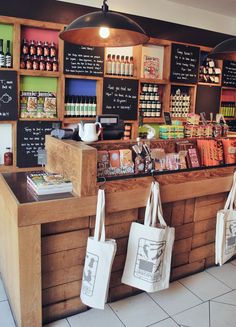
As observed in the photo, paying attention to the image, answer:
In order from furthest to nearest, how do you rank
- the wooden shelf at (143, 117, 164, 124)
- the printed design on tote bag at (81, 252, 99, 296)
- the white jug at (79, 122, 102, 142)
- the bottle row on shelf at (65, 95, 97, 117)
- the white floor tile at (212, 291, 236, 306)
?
the wooden shelf at (143, 117, 164, 124) → the bottle row on shelf at (65, 95, 97, 117) → the white floor tile at (212, 291, 236, 306) → the white jug at (79, 122, 102, 142) → the printed design on tote bag at (81, 252, 99, 296)

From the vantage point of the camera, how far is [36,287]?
6.19ft

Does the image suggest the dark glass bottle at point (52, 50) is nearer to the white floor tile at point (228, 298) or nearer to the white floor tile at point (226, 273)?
the white floor tile at point (226, 273)

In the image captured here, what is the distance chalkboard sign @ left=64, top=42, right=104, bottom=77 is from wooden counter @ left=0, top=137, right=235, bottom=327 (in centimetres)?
192

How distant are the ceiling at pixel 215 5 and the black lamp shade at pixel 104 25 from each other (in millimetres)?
2557

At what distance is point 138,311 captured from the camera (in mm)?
2180

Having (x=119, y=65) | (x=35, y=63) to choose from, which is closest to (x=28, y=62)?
(x=35, y=63)

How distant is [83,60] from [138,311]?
293 cm

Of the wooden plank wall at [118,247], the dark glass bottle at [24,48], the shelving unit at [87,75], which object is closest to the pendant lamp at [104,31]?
the shelving unit at [87,75]

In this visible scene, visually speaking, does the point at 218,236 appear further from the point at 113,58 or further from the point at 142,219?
the point at 113,58

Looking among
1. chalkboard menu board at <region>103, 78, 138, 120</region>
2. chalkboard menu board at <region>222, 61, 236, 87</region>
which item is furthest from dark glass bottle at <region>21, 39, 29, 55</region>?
chalkboard menu board at <region>222, 61, 236, 87</region>

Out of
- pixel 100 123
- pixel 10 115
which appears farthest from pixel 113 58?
pixel 100 123

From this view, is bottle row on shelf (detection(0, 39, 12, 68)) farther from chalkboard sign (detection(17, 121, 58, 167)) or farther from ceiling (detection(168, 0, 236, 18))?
ceiling (detection(168, 0, 236, 18))

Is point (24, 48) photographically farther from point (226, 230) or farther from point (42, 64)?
point (226, 230)

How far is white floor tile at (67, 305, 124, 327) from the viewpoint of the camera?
2.04 metres
